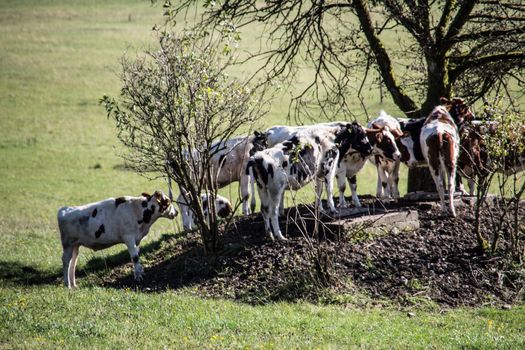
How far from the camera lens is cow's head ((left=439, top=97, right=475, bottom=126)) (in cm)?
1739

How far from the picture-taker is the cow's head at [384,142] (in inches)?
680

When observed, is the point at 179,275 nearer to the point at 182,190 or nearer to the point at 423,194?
the point at 182,190

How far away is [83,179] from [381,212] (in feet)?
83.9

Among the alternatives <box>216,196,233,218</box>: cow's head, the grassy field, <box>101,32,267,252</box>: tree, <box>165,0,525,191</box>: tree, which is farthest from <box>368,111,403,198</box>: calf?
the grassy field

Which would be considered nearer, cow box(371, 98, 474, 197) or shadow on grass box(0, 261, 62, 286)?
shadow on grass box(0, 261, 62, 286)

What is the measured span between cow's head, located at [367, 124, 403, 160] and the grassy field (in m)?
5.38

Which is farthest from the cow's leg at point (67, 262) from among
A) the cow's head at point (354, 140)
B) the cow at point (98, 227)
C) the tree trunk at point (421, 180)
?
the tree trunk at point (421, 180)

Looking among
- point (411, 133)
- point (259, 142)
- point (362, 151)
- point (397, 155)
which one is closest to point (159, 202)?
point (259, 142)

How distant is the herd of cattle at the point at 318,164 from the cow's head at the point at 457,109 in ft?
0.08

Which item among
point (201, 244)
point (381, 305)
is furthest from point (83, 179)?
point (381, 305)

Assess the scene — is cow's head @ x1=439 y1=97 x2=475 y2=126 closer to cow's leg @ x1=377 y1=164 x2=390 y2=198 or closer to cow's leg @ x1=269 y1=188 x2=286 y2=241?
cow's leg @ x1=377 y1=164 x2=390 y2=198

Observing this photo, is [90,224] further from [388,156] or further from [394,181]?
[394,181]

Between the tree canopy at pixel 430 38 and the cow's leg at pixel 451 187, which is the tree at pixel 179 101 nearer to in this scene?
the tree canopy at pixel 430 38

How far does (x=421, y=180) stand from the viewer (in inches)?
766
